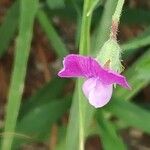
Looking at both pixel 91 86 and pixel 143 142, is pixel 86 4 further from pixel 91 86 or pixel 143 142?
pixel 143 142

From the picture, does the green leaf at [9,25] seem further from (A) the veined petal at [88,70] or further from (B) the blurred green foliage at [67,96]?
(A) the veined petal at [88,70]

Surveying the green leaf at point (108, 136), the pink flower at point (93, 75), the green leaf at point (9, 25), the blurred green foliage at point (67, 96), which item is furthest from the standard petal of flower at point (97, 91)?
the green leaf at point (9, 25)

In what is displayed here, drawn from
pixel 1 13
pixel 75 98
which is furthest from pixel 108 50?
pixel 1 13

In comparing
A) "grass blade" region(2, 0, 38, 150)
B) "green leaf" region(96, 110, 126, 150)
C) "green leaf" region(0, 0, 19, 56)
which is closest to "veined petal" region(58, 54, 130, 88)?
"grass blade" region(2, 0, 38, 150)

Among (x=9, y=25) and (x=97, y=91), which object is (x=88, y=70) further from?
(x=9, y=25)

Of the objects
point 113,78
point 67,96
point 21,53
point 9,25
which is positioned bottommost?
point 113,78

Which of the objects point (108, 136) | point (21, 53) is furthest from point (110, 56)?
point (108, 136)

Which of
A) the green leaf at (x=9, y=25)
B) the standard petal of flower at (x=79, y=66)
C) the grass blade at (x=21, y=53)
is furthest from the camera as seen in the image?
the green leaf at (x=9, y=25)
